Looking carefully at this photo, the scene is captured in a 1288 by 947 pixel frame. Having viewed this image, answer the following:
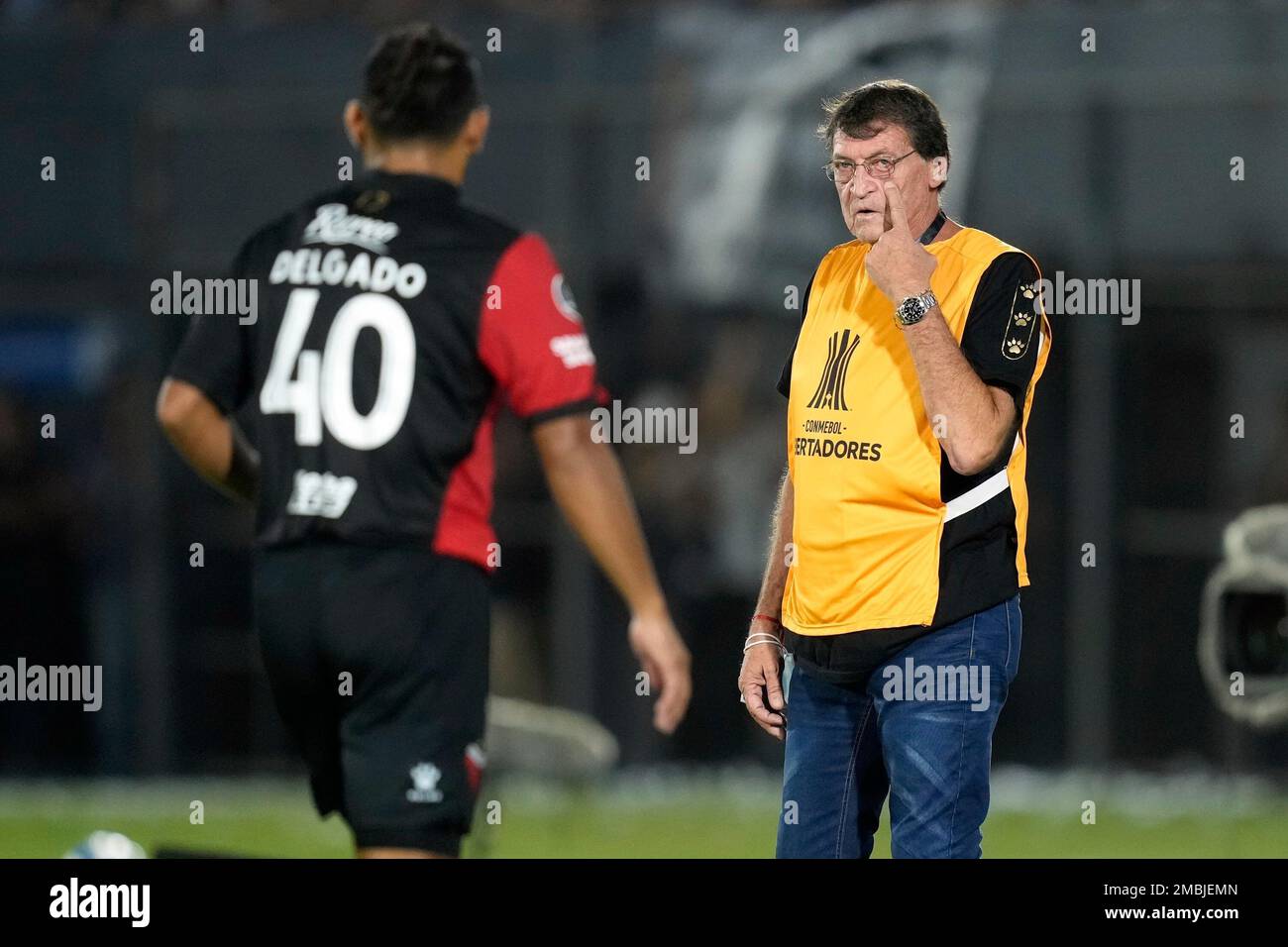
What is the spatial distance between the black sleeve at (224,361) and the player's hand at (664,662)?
1090mm

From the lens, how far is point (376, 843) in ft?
14.3

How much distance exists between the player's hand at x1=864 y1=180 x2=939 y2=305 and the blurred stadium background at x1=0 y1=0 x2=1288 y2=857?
6.70 metres

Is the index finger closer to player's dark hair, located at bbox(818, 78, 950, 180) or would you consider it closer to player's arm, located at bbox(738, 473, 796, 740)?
player's dark hair, located at bbox(818, 78, 950, 180)

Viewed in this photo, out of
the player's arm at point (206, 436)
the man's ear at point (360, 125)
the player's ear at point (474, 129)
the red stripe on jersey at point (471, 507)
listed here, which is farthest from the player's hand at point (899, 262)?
the player's arm at point (206, 436)

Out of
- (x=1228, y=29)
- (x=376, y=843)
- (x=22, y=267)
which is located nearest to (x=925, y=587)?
(x=376, y=843)

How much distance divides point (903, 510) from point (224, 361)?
1609 mm

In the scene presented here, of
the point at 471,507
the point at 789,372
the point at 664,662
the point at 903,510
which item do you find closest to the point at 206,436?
the point at 471,507

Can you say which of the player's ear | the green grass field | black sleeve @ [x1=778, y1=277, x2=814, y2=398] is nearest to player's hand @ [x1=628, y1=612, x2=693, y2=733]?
black sleeve @ [x1=778, y1=277, x2=814, y2=398]

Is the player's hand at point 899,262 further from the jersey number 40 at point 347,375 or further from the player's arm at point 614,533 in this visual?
the jersey number 40 at point 347,375

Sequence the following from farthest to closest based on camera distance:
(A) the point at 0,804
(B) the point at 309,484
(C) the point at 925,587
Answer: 1. (A) the point at 0,804
2. (B) the point at 309,484
3. (C) the point at 925,587

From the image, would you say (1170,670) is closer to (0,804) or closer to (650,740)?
(650,740)

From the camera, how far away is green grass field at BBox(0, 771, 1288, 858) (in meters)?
9.10

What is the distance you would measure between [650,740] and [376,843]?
682cm

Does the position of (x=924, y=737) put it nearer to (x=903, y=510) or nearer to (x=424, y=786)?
(x=903, y=510)
